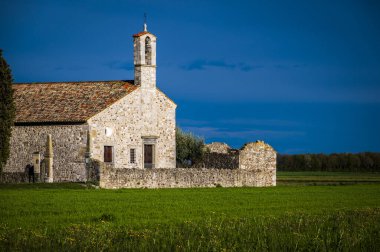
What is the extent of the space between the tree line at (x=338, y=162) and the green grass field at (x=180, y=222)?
2316 inches

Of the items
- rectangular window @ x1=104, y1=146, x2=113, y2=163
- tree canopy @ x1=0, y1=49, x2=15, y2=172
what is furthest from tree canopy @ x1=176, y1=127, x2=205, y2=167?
tree canopy @ x1=0, y1=49, x2=15, y2=172

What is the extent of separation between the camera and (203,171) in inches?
2039

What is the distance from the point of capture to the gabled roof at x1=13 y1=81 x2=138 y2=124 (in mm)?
52281

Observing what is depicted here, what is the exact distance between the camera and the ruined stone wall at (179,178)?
4703cm

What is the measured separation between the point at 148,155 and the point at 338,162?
49064 mm

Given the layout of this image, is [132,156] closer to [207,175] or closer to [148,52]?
[207,175]

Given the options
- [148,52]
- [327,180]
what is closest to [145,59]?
[148,52]

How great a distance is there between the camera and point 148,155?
56.0 meters

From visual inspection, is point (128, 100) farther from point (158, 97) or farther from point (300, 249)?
point (300, 249)

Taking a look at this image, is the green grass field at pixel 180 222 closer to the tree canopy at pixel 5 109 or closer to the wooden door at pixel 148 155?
the tree canopy at pixel 5 109

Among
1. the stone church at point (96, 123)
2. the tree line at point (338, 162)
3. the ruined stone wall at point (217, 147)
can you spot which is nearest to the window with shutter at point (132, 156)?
the stone church at point (96, 123)

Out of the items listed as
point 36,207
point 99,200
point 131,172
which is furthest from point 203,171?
point 36,207

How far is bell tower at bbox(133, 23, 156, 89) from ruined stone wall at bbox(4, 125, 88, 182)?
6.77 meters

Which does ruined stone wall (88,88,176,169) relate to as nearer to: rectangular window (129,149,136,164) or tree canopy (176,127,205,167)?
rectangular window (129,149,136,164)
